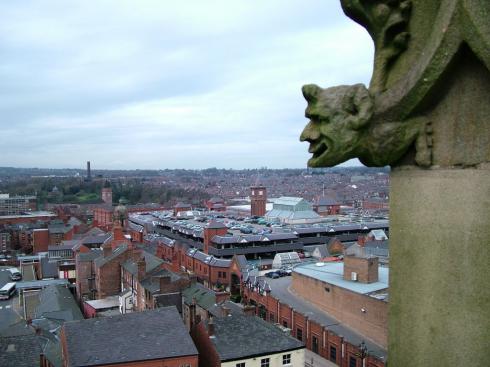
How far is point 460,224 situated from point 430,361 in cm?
82

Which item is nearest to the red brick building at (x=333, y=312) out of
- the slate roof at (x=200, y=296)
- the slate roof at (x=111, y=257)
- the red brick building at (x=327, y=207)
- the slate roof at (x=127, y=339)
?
the slate roof at (x=200, y=296)

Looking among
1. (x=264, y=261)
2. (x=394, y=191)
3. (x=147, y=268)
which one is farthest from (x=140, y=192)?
(x=394, y=191)

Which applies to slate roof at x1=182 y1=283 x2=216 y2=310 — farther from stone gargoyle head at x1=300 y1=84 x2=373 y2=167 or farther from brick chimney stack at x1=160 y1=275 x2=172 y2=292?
stone gargoyle head at x1=300 y1=84 x2=373 y2=167

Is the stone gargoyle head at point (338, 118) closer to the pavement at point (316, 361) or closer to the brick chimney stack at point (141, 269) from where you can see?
the pavement at point (316, 361)

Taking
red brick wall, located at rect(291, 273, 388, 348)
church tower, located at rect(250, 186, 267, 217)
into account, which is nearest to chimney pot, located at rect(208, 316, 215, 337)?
red brick wall, located at rect(291, 273, 388, 348)

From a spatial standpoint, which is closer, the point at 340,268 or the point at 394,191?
the point at 394,191

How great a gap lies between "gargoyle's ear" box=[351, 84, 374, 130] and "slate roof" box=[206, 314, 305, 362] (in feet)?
68.0

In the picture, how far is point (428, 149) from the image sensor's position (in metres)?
2.71

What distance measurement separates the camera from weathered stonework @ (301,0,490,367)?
8.45 feet

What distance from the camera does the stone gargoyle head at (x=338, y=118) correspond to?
2738 millimetres

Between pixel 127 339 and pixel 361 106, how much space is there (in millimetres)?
20440

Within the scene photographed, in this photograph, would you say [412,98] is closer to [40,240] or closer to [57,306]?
[57,306]

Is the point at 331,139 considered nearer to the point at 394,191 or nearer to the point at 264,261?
the point at 394,191

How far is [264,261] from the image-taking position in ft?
172
